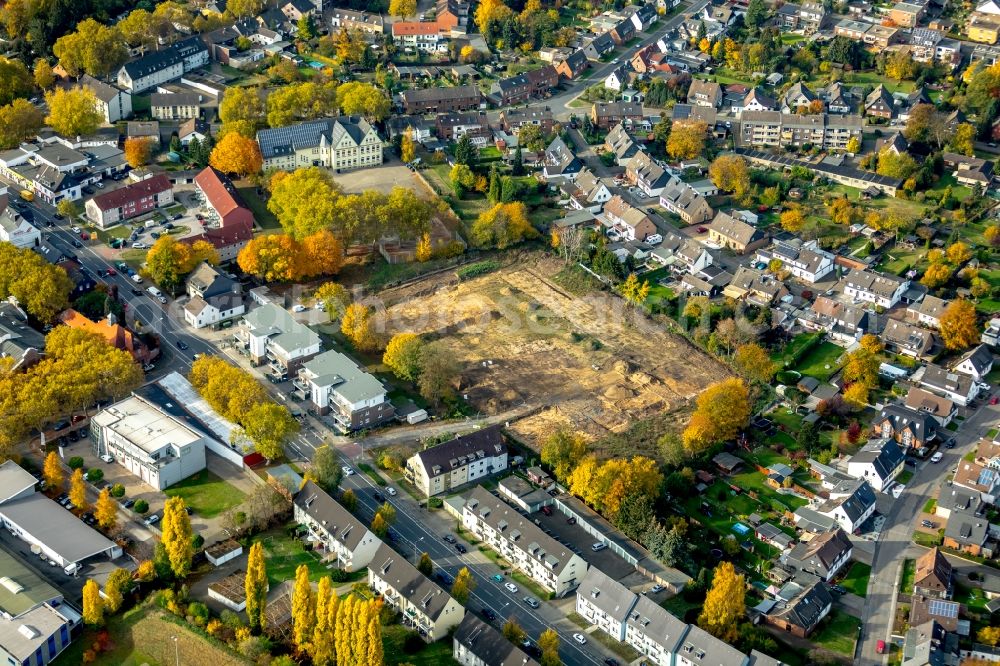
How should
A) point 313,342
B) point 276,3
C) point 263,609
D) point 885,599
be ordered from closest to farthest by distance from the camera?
point 263,609 < point 885,599 < point 313,342 < point 276,3

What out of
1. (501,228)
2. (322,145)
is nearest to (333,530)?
(501,228)

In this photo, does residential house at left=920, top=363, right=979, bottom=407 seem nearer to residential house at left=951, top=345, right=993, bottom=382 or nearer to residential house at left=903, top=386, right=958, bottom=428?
residential house at left=951, top=345, right=993, bottom=382

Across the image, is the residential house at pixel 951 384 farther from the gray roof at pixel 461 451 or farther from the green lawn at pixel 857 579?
the gray roof at pixel 461 451

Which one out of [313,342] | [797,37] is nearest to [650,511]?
[313,342]

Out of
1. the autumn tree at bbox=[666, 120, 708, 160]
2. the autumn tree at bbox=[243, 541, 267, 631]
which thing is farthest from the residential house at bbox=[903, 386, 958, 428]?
the autumn tree at bbox=[243, 541, 267, 631]

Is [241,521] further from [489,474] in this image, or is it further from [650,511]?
[650,511]

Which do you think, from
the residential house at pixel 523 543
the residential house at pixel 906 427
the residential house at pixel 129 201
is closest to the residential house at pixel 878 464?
the residential house at pixel 906 427
